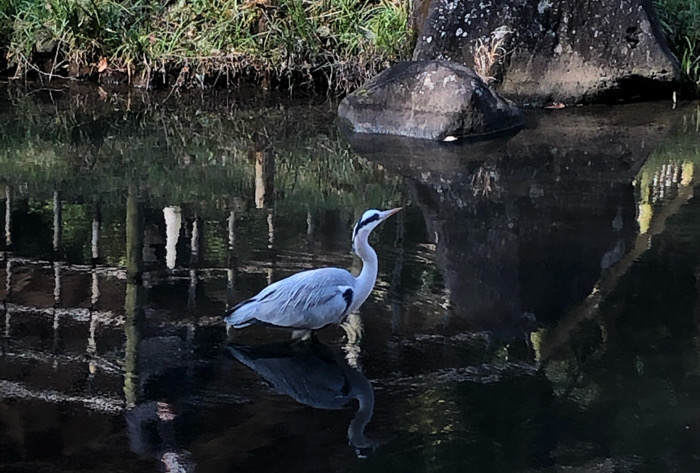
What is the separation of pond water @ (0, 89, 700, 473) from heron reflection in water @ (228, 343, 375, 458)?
0.01 meters

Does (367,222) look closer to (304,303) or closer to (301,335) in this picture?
(304,303)

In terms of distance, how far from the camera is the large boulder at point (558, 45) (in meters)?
12.0

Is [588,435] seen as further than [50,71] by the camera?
No

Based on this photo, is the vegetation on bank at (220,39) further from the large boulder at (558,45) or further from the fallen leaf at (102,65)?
the large boulder at (558,45)

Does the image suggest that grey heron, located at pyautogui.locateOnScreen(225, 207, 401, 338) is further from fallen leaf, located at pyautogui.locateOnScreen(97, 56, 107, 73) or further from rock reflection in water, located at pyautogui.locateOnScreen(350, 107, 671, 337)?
fallen leaf, located at pyautogui.locateOnScreen(97, 56, 107, 73)

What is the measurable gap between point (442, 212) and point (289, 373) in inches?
119

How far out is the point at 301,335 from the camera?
5.72m

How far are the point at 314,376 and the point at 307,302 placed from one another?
1.21ft

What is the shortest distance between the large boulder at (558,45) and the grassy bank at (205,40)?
85cm

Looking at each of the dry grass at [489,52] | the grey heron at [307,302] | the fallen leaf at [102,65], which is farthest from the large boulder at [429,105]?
the grey heron at [307,302]

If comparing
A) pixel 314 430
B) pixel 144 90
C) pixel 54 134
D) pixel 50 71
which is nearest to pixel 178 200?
pixel 54 134

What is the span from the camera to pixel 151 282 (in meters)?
6.55

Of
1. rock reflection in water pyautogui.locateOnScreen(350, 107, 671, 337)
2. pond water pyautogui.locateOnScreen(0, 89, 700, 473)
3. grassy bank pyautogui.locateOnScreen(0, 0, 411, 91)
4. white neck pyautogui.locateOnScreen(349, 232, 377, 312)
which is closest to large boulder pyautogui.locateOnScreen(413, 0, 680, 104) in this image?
rock reflection in water pyautogui.locateOnScreen(350, 107, 671, 337)

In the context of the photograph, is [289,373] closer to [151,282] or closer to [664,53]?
[151,282]
